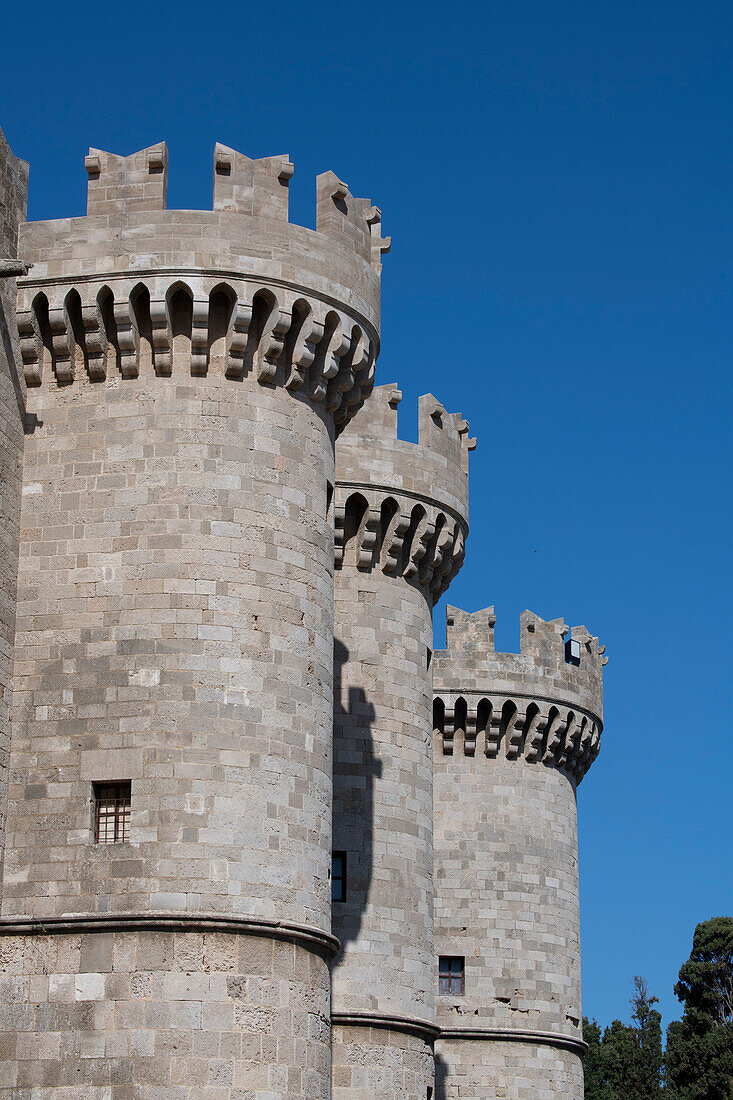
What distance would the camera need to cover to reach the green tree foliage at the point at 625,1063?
61500 millimetres

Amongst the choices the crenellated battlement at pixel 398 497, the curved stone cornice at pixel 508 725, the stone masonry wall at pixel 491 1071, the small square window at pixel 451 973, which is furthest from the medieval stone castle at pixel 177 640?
the curved stone cornice at pixel 508 725

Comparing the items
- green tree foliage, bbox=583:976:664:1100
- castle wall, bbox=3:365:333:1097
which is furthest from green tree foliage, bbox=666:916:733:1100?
castle wall, bbox=3:365:333:1097

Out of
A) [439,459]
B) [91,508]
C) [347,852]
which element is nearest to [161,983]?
[91,508]

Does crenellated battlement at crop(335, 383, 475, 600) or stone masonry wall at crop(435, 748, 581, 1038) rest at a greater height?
crenellated battlement at crop(335, 383, 475, 600)

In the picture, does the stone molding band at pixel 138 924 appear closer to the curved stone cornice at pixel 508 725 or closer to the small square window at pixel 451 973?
the small square window at pixel 451 973

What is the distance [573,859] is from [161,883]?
19992 millimetres

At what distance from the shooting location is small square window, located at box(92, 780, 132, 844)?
17984mm

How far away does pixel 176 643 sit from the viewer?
18438 mm

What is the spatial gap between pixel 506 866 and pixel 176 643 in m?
17.4

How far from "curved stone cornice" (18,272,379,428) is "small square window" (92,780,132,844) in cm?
471

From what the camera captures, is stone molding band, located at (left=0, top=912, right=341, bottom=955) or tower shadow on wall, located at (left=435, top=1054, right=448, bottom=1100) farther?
tower shadow on wall, located at (left=435, top=1054, right=448, bottom=1100)

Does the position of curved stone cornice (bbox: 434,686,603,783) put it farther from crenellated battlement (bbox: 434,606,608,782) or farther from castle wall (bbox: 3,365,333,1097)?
castle wall (bbox: 3,365,333,1097)

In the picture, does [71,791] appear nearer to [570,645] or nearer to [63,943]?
[63,943]

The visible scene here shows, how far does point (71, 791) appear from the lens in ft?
59.6
